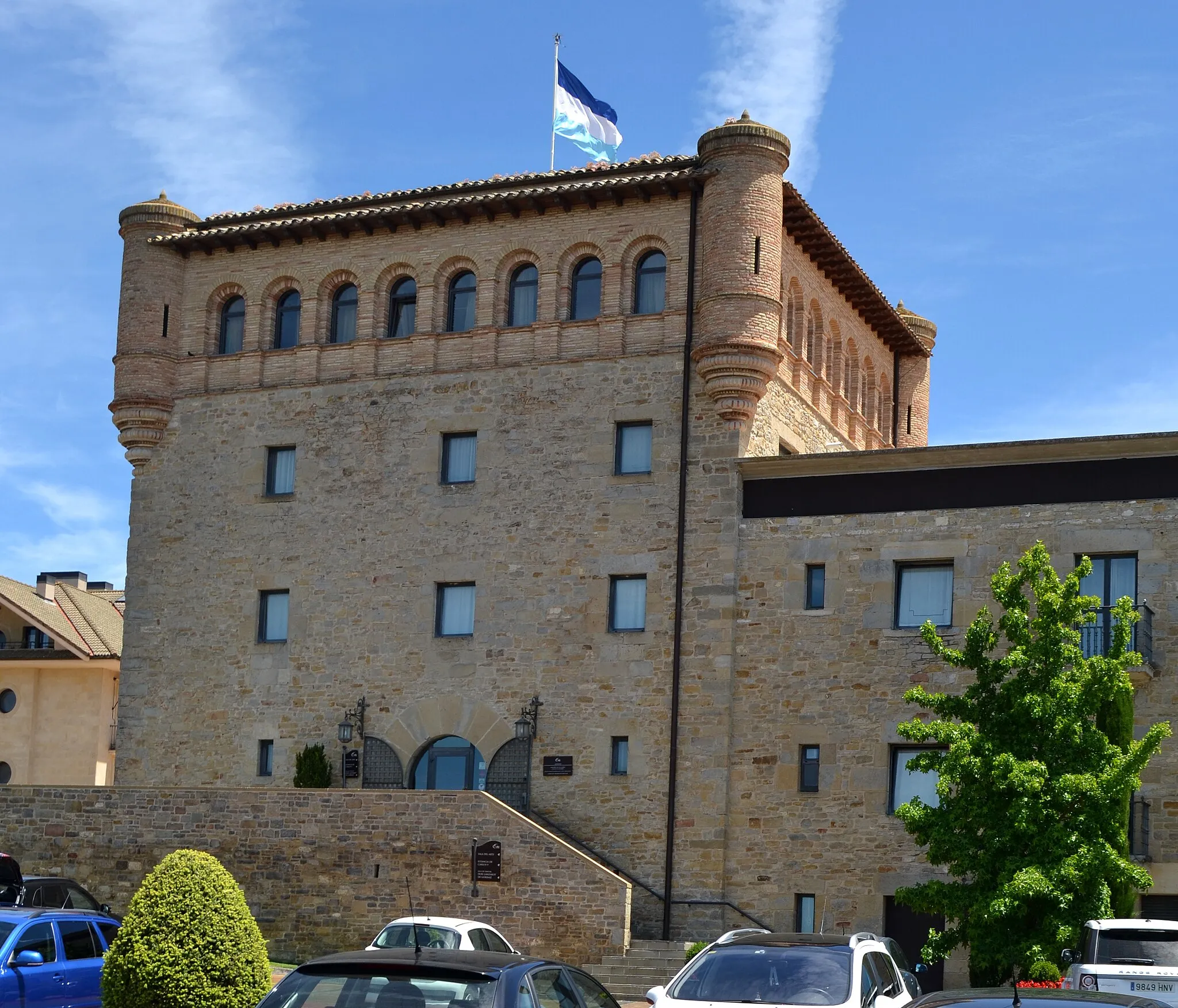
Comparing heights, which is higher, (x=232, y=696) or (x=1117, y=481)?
(x=1117, y=481)

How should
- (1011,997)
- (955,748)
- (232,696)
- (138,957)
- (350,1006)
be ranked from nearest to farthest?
1. (1011,997)
2. (350,1006)
3. (138,957)
4. (955,748)
5. (232,696)

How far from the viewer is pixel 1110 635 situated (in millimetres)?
30547

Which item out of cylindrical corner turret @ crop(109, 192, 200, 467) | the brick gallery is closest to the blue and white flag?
the brick gallery

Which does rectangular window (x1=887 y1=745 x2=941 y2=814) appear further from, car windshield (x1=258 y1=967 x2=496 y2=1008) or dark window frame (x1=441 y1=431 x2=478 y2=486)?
car windshield (x1=258 y1=967 x2=496 y2=1008)

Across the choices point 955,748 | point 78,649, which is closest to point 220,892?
point 955,748

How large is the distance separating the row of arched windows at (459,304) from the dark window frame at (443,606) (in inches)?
210

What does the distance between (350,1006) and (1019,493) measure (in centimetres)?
2311

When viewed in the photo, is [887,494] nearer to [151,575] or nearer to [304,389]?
[304,389]

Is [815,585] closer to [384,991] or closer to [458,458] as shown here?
[458,458]

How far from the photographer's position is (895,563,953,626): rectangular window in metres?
32.8

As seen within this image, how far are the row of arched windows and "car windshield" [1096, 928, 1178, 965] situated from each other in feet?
58.9

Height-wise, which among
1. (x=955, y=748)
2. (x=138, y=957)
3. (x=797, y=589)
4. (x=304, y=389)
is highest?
(x=304, y=389)

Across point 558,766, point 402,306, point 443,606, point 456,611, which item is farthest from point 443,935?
point 402,306

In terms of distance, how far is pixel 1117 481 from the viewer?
104 feet
